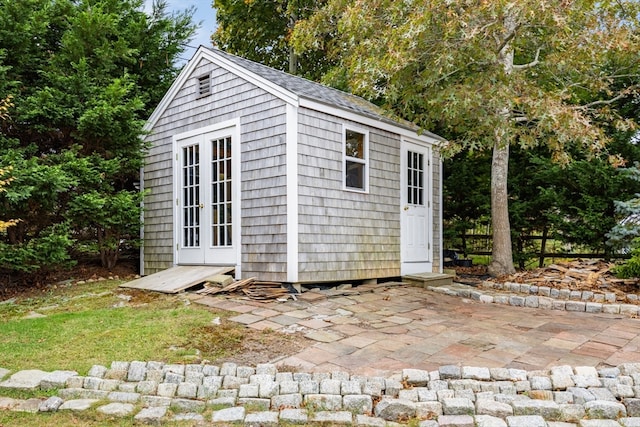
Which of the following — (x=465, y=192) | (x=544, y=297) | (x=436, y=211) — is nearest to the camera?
(x=544, y=297)

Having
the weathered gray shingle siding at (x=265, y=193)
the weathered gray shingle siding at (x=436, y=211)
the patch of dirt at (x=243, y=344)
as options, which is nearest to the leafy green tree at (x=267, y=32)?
the weathered gray shingle siding at (x=436, y=211)

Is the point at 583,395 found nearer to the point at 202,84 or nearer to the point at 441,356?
the point at 441,356

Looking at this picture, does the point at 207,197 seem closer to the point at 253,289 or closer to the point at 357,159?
the point at 253,289

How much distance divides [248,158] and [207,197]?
41.5 inches

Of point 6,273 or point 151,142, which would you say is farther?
point 151,142

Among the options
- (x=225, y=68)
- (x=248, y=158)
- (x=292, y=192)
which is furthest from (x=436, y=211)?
(x=225, y=68)

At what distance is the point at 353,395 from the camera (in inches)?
122

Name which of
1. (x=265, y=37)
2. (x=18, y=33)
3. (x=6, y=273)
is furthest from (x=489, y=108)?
(x=265, y=37)

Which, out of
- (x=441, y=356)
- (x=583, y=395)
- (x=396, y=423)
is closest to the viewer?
(x=396, y=423)

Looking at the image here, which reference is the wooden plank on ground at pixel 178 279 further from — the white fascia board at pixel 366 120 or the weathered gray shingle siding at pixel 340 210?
the white fascia board at pixel 366 120

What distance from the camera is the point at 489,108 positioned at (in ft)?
21.2

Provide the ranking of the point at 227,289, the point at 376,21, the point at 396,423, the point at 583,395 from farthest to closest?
1. the point at 376,21
2. the point at 227,289
3. the point at 583,395
4. the point at 396,423

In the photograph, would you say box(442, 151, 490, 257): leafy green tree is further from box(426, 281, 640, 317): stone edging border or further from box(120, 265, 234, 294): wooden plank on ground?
box(120, 265, 234, 294): wooden plank on ground

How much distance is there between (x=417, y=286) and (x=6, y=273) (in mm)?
6498
